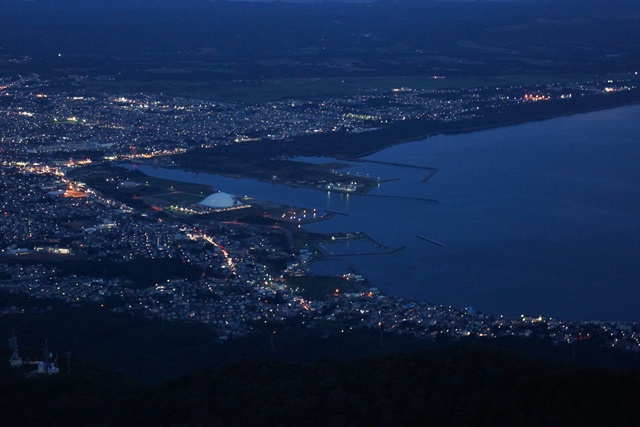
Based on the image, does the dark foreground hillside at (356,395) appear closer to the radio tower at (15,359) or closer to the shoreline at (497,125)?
the radio tower at (15,359)

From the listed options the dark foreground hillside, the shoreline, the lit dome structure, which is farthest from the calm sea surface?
the dark foreground hillside

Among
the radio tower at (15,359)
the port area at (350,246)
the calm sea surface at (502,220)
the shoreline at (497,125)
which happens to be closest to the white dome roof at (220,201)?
the calm sea surface at (502,220)

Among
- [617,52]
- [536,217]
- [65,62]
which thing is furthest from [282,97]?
[617,52]

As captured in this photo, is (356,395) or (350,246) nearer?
(356,395)

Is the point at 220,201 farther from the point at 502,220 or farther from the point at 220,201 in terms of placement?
the point at 502,220

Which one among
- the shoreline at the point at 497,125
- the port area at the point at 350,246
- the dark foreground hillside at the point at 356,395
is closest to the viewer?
the dark foreground hillside at the point at 356,395

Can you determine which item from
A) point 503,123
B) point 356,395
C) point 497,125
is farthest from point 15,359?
point 503,123

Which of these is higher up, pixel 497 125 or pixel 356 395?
pixel 356 395

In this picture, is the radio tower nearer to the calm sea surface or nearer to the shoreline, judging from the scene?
the calm sea surface
